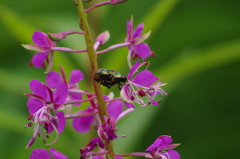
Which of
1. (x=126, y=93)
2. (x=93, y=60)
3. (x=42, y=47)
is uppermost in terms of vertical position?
(x=42, y=47)

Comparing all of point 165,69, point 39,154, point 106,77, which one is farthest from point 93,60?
point 165,69

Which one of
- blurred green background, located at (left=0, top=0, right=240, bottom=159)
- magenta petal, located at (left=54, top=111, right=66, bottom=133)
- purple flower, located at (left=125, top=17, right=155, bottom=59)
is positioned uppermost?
blurred green background, located at (left=0, top=0, right=240, bottom=159)

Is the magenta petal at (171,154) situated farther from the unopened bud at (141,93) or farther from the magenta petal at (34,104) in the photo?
the magenta petal at (34,104)

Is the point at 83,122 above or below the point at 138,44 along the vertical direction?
below

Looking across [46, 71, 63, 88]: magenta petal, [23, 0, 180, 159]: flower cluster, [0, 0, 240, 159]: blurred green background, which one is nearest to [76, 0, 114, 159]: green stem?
[23, 0, 180, 159]: flower cluster

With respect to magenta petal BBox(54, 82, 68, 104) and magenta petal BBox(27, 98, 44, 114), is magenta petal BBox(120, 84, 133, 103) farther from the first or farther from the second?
magenta petal BBox(27, 98, 44, 114)

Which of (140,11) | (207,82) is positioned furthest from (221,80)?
(140,11)

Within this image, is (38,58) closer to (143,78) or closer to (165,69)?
(143,78)
